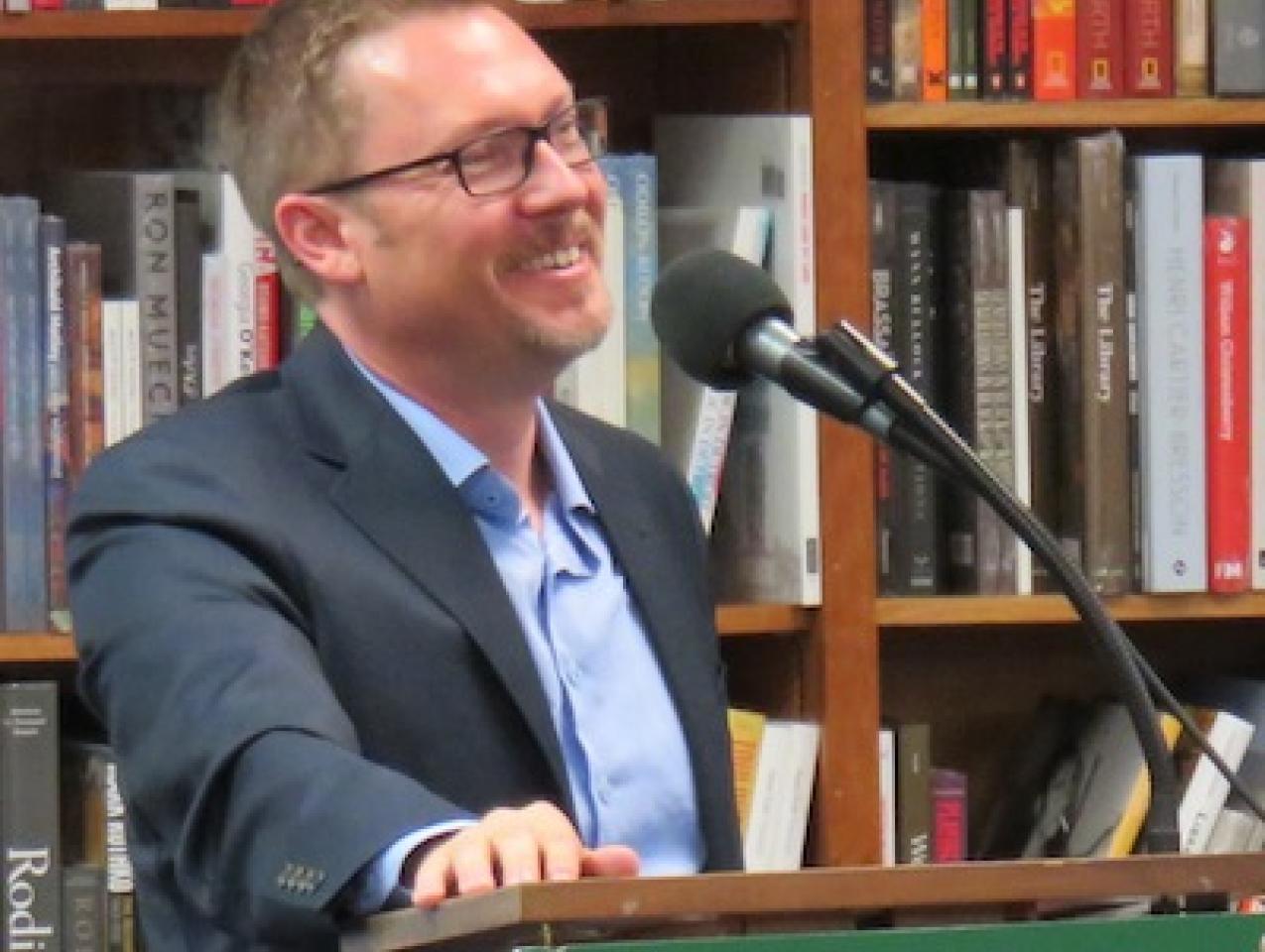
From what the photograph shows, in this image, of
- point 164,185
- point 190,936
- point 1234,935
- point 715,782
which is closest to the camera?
point 1234,935

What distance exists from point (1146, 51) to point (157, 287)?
2.65ft

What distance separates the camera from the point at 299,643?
1628 millimetres

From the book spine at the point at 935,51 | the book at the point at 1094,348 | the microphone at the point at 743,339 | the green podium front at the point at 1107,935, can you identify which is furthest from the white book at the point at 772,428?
the green podium front at the point at 1107,935

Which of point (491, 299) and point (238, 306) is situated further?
point (238, 306)

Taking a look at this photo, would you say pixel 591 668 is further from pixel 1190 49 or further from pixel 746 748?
pixel 1190 49

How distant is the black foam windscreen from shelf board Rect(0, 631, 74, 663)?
2.78 feet

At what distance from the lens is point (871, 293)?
248 cm

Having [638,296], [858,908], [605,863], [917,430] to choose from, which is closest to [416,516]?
[917,430]

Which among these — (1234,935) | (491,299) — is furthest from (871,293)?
(1234,935)

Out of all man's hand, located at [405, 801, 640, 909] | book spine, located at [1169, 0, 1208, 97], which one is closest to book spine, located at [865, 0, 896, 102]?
book spine, located at [1169, 0, 1208, 97]

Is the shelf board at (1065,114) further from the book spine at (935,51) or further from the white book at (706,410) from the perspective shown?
the white book at (706,410)

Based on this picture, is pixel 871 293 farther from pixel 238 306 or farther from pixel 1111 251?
pixel 238 306

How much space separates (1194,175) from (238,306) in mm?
768

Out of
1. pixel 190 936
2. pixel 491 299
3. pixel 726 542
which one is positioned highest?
pixel 491 299
